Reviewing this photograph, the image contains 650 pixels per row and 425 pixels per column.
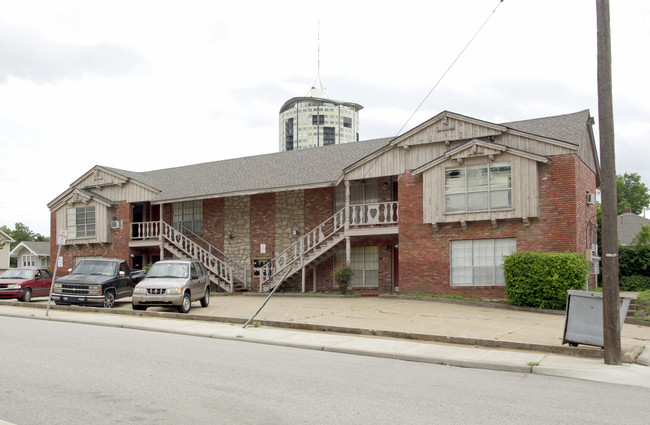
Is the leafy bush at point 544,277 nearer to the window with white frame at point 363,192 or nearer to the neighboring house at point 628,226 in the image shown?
the window with white frame at point 363,192

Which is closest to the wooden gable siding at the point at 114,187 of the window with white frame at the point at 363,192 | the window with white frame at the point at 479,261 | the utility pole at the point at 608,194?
the window with white frame at the point at 363,192

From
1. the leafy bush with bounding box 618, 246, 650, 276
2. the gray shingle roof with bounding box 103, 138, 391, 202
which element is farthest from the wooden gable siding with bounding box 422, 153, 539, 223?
the leafy bush with bounding box 618, 246, 650, 276

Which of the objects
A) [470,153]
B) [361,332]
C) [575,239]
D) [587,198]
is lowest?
[361,332]

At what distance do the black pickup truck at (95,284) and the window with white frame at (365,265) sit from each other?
921 cm

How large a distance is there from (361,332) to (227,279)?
14.4 metres

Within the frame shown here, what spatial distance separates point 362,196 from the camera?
82.4ft

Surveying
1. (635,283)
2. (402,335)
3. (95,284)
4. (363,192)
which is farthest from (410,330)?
(635,283)

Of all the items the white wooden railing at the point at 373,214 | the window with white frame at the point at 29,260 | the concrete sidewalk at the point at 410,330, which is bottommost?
the concrete sidewalk at the point at 410,330

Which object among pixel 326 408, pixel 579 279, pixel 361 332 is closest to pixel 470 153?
pixel 579 279

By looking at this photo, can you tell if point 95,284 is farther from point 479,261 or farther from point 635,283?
point 635,283

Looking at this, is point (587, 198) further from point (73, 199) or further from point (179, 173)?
point (73, 199)

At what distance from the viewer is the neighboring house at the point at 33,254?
62.3m

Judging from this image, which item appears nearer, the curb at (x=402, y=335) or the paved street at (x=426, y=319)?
the curb at (x=402, y=335)

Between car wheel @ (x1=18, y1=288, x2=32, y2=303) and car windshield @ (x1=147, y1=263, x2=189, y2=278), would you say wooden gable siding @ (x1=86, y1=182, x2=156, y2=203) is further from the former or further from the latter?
car windshield @ (x1=147, y1=263, x2=189, y2=278)
